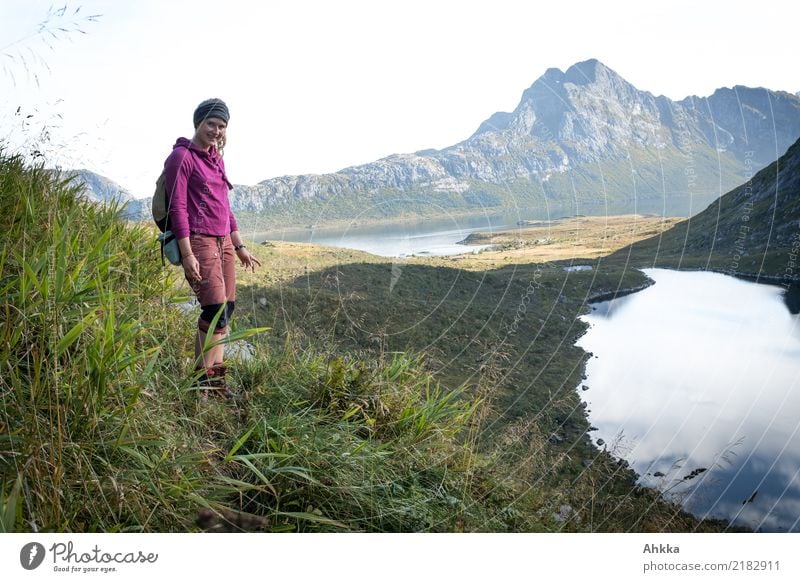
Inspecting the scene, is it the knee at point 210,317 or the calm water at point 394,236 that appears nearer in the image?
the knee at point 210,317

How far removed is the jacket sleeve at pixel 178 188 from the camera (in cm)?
255

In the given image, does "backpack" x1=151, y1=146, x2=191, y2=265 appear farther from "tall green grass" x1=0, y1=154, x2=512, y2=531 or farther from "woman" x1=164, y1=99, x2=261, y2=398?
"tall green grass" x1=0, y1=154, x2=512, y2=531

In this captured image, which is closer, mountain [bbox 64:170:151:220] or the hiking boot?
the hiking boot

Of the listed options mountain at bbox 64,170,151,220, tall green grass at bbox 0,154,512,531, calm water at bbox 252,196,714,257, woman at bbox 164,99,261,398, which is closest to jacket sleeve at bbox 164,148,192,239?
woman at bbox 164,99,261,398

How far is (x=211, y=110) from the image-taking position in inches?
105

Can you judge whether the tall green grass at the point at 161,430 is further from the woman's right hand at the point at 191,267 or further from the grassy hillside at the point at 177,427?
the woman's right hand at the point at 191,267

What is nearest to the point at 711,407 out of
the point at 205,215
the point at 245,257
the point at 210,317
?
the point at 245,257

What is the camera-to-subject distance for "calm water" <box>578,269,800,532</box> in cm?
1300

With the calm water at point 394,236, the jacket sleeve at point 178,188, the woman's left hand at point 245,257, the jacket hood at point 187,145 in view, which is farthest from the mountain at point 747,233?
the jacket sleeve at point 178,188

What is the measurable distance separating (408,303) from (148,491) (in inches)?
641

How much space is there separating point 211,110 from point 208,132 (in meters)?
0.12

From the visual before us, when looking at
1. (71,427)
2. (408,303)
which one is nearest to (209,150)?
(71,427)

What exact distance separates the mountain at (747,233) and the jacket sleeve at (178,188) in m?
54.1

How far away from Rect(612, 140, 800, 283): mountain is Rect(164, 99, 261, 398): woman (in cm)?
5385
